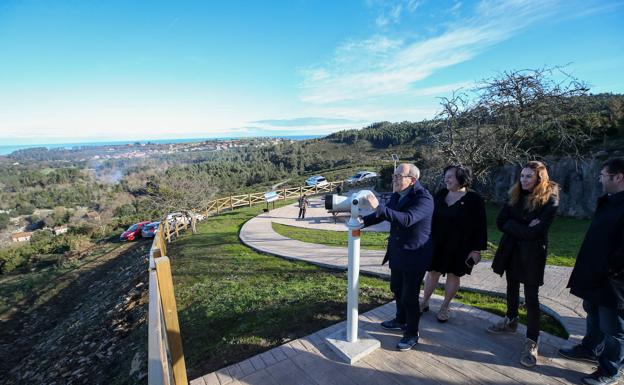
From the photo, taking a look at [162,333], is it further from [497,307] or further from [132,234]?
[132,234]

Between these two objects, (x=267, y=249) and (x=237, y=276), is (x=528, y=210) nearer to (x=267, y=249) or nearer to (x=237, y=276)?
(x=237, y=276)

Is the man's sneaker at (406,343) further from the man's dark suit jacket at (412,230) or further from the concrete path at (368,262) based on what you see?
the concrete path at (368,262)

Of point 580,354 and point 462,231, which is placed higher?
point 462,231

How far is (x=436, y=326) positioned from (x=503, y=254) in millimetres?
1133

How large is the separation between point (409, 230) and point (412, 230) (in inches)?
1.1

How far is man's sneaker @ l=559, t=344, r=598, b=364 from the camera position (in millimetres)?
2695

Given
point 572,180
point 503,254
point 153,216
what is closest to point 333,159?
point 153,216

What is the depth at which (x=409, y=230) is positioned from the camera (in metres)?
2.78

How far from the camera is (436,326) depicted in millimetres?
3398

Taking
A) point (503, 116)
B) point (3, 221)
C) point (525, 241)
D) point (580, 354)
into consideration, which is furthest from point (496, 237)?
point (3, 221)

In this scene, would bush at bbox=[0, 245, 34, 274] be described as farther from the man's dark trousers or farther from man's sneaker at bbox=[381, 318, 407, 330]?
the man's dark trousers

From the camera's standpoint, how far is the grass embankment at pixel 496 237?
690 cm

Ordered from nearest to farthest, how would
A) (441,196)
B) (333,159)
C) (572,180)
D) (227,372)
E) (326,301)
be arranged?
(227,372), (441,196), (326,301), (572,180), (333,159)

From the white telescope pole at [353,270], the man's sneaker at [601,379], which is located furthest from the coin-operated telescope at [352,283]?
the man's sneaker at [601,379]
